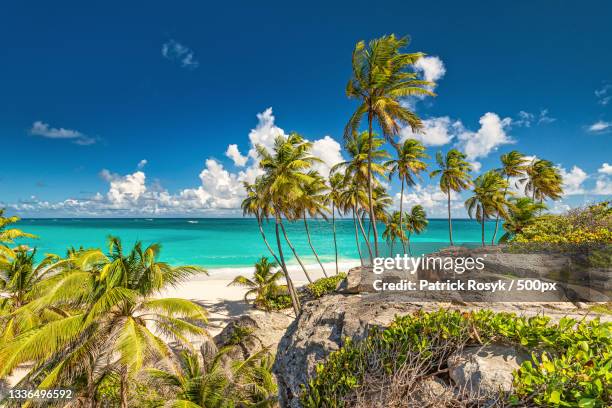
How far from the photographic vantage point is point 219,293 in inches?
952

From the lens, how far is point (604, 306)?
16.3 feet

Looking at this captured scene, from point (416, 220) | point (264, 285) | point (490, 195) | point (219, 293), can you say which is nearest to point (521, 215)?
point (490, 195)

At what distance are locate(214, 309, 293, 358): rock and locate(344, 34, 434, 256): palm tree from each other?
10.2 metres

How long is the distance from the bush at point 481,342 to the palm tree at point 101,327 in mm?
4507

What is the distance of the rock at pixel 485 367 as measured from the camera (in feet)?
8.34

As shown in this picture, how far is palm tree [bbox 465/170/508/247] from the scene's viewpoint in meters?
22.8

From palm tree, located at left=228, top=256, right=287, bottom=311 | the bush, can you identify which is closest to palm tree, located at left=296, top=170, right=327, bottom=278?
palm tree, located at left=228, top=256, right=287, bottom=311

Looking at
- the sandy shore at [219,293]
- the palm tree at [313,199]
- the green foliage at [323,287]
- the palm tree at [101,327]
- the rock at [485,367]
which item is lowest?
the sandy shore at [219,293]

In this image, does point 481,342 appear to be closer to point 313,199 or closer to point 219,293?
point 313,199

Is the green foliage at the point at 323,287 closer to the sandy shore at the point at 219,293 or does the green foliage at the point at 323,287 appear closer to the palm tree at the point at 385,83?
the sandy shore at the point at 219,293

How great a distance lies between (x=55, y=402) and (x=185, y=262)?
121 feet

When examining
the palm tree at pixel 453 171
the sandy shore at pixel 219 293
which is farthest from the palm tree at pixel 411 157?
the sandy shore at pixel 219 293

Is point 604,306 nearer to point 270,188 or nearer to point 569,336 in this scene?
point 569,336

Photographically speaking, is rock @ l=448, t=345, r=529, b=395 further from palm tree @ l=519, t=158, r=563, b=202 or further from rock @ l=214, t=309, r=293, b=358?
palm tree @ l=519, t=158, r=563, b=202
